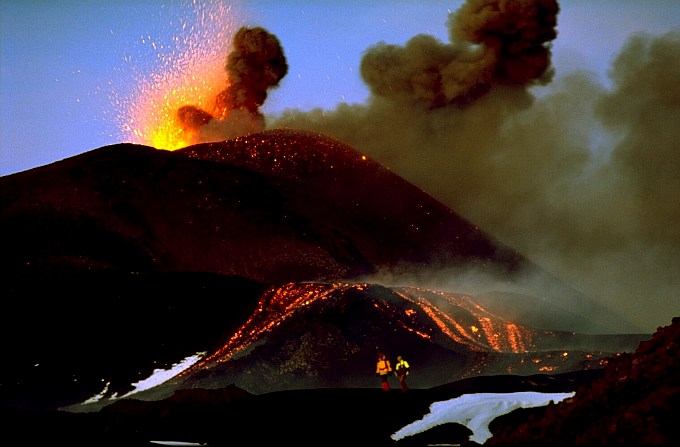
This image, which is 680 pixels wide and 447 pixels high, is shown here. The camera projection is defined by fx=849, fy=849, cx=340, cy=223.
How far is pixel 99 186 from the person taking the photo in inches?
1721

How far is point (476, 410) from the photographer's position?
731 inches

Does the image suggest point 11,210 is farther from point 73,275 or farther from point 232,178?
point 232,178

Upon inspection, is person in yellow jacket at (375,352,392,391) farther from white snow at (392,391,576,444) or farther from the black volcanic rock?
the black volcanic rock

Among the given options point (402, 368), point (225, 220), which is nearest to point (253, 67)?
point (225, 220)

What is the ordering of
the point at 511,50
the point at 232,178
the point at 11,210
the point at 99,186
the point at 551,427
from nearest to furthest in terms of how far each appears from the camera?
the point at 551,427, the point at 11,210, the point at 99,186, the point at 232,178, the point at 511,50

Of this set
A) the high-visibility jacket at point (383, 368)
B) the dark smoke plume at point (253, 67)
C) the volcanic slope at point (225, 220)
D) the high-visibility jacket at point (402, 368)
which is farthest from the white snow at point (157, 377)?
the dark smoke plume at point (253, 67)

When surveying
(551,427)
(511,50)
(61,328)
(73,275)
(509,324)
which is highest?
(511,50)

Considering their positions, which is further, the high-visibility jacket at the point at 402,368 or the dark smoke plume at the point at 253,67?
the dark smoke plume at the point at 253,67

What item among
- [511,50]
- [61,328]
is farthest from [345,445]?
[511,50]

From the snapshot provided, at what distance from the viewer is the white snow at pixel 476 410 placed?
1756 cm

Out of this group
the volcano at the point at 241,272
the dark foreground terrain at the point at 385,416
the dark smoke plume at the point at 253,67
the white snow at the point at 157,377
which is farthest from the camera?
the dark smoke plume at the point at 253,67

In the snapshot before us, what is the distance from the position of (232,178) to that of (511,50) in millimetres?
28192

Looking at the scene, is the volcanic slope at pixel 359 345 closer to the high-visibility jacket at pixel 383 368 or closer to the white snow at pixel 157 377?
the white snow at pixel 157 377

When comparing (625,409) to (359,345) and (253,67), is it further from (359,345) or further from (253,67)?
(253,67)
